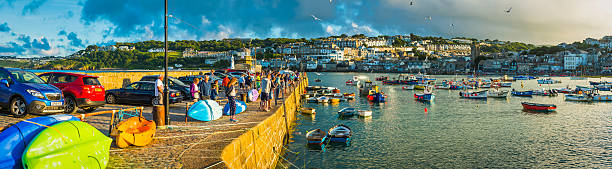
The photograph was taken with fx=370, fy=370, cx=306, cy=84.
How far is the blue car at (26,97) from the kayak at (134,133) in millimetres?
4497

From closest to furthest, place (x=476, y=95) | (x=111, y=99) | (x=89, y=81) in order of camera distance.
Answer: (x=89, y=81)
(x=111, y=99)
(x=476, y=95)

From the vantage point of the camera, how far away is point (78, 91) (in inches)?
545

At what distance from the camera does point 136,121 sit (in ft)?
29.7

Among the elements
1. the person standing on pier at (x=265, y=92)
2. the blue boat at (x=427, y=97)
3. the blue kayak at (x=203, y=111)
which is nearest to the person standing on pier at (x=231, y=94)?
the blue kayak at (x=203, y=111)

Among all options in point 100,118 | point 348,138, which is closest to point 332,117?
point 348,138

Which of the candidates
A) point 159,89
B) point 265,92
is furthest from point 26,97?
point 265,92

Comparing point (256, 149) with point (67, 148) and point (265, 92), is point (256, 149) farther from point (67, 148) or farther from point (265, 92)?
point (265, 92)

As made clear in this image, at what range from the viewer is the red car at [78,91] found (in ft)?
45.4

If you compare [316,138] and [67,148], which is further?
[316,138]

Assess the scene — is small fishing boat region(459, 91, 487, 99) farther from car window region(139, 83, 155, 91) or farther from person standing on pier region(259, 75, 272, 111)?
car window region(139, 83, 155, 91)

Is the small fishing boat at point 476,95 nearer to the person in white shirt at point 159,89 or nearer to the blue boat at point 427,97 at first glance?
the blue boat at point 427,97

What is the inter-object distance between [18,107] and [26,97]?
1.98ft

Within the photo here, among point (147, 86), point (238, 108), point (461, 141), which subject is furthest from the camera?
point (461, 141)

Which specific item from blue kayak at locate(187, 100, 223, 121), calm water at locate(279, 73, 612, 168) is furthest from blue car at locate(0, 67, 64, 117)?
calm water at locate(279, 73, 612, 168)
